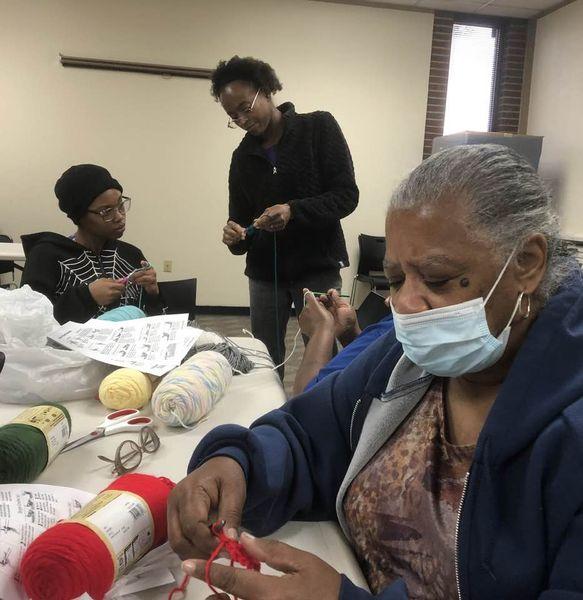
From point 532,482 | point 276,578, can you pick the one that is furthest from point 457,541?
point 276,578

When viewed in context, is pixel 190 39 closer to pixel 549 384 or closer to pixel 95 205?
pixel 95 205

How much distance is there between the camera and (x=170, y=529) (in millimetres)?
679

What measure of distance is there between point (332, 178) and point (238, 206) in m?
0.44

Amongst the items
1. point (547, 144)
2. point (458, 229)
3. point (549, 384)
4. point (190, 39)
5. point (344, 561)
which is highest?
point (190, 39)

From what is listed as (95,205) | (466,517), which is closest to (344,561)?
(466,517)

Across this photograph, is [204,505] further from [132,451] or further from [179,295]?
[179,295]

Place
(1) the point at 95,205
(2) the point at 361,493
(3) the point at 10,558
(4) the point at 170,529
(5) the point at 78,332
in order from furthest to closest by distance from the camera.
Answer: (1) the point at 95,205 < (5) the point at 78,332 < (2) the point at 361,493 < (4) the point at 170,529 < (3) the point at 10,558

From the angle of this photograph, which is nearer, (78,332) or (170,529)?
(170,529)

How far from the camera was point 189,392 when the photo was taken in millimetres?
1084

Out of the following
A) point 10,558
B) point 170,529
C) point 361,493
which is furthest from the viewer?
point 361,493

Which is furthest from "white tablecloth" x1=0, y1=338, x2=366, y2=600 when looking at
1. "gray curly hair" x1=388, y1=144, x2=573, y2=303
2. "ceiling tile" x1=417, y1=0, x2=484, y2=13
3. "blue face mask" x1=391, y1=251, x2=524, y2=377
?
"ceiling tile" x1=417, y1=0, x2=484, y2=13

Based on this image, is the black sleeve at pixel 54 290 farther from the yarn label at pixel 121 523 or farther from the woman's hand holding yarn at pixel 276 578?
the woman's hand holding yarn at pixel 276 578

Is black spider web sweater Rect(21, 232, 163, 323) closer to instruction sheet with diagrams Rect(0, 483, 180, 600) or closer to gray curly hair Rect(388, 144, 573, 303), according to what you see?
instruction sheet with diagrams Rect(0, 483, 180, 600)

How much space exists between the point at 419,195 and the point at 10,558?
0.68m
